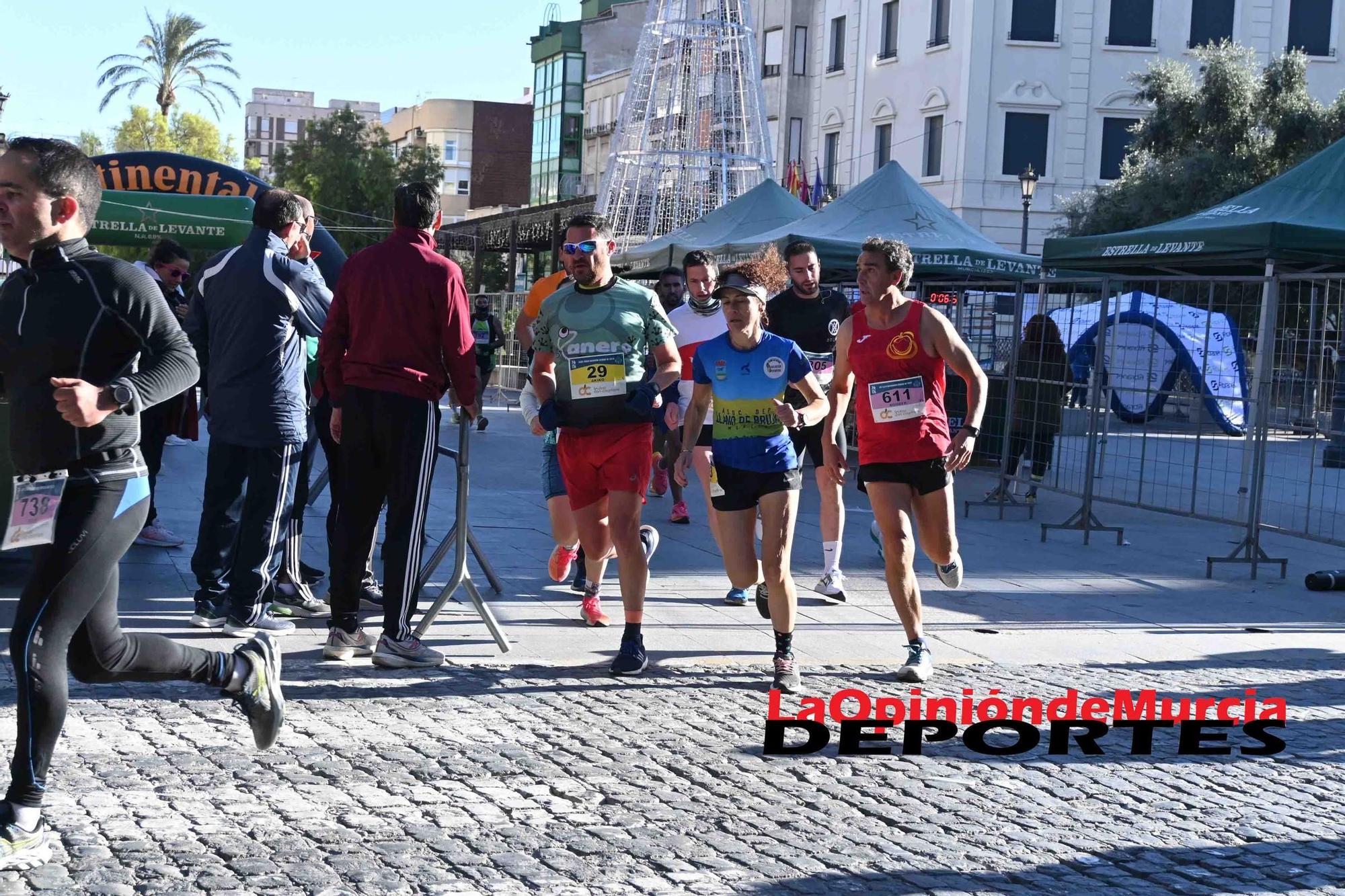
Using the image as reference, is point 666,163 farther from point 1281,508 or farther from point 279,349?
point 279,349

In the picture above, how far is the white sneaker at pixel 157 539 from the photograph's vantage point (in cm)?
1023

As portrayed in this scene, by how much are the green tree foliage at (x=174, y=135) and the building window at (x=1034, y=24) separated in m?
38.9

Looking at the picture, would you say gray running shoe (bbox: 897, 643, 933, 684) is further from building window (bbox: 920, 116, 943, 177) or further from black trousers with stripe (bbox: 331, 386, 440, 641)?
building window (bbox: 920, 116, 943, 177)

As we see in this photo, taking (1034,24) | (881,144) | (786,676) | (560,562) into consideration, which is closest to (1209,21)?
(1034,24)

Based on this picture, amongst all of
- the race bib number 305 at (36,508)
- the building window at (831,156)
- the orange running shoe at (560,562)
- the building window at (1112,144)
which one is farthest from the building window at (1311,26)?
the race bib number 305 at (36,508)

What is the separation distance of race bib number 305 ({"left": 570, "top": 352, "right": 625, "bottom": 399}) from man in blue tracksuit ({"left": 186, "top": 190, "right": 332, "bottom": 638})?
1316 millimetres

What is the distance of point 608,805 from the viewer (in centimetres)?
512

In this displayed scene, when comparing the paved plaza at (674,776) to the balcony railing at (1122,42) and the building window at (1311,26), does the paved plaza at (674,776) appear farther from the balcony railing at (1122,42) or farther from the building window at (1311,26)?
the building window at (1311,26)

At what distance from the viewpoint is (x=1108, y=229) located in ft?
124

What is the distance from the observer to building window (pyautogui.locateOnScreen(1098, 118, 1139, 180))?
44.2m

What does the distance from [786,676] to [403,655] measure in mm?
1623

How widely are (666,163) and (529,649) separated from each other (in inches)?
1044

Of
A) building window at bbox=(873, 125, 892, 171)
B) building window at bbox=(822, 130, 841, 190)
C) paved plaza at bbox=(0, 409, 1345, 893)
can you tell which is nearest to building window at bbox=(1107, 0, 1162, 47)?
building window at bbox=(873, 125, 892, 171)

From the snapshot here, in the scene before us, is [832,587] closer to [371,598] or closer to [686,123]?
[371,598]
